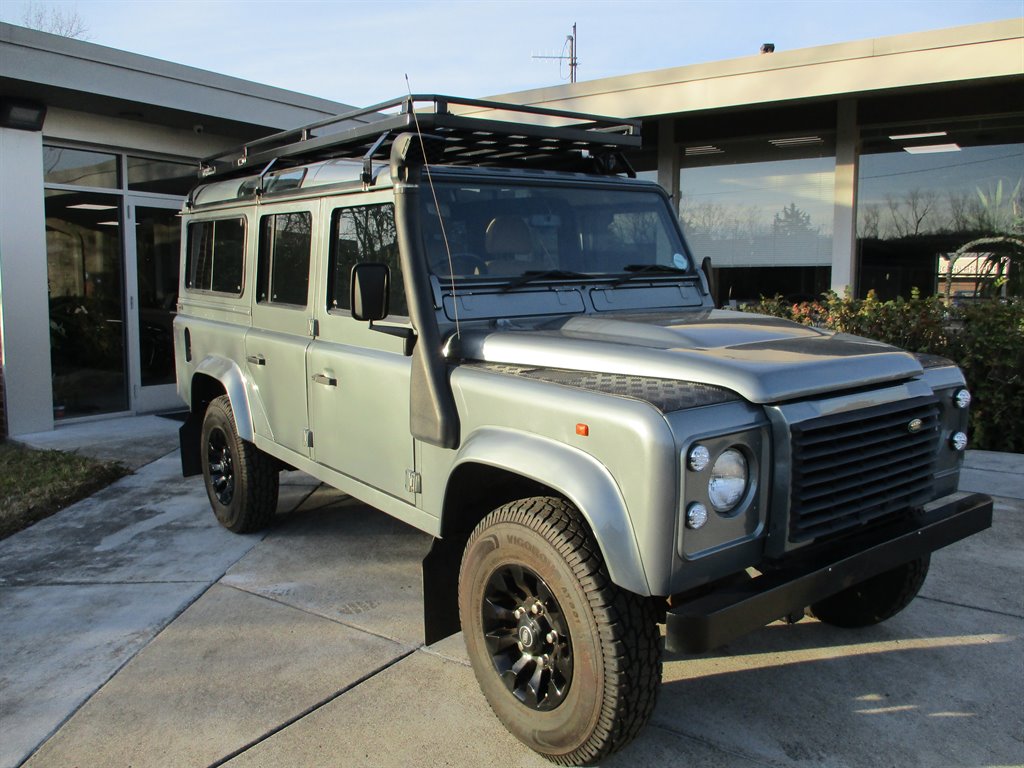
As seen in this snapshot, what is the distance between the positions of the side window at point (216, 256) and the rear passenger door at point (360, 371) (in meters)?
1.20

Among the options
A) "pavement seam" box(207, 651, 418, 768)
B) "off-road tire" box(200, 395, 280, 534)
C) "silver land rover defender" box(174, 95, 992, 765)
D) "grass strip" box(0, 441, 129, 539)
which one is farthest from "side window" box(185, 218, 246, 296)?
"pavement seam" box(207, 651, 418, 768)

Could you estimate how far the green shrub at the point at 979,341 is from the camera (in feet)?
22.7

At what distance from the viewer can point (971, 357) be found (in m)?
7.04

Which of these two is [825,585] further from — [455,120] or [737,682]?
[455,120]

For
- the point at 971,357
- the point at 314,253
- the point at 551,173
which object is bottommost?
the point at 971,357

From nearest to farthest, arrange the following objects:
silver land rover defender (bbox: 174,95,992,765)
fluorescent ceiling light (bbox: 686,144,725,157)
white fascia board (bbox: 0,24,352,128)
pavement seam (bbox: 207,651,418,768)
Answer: silver land rover defender (bbox: 174,95,992,765), pavement seam (bbox: 207,651,418,768), white fascia board (bbox: 0,24,352,128), fluorescent ceiling light (bbox: 686,144,725,157)

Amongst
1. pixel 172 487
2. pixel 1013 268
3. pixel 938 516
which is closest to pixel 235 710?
pixel 938 516

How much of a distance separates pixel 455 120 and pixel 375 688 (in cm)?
238

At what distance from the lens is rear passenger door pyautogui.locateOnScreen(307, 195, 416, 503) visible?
3.61 meters

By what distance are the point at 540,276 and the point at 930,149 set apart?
8510 millimetres

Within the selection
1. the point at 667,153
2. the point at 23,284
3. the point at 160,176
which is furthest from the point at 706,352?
the point at 667,153

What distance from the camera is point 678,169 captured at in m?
12.0

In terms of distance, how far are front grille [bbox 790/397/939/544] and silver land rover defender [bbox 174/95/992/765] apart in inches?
0.4

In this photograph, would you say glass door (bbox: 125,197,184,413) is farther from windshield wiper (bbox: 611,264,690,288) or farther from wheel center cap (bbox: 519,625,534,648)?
wheel center cap (bbox: 519,625,534,648)
